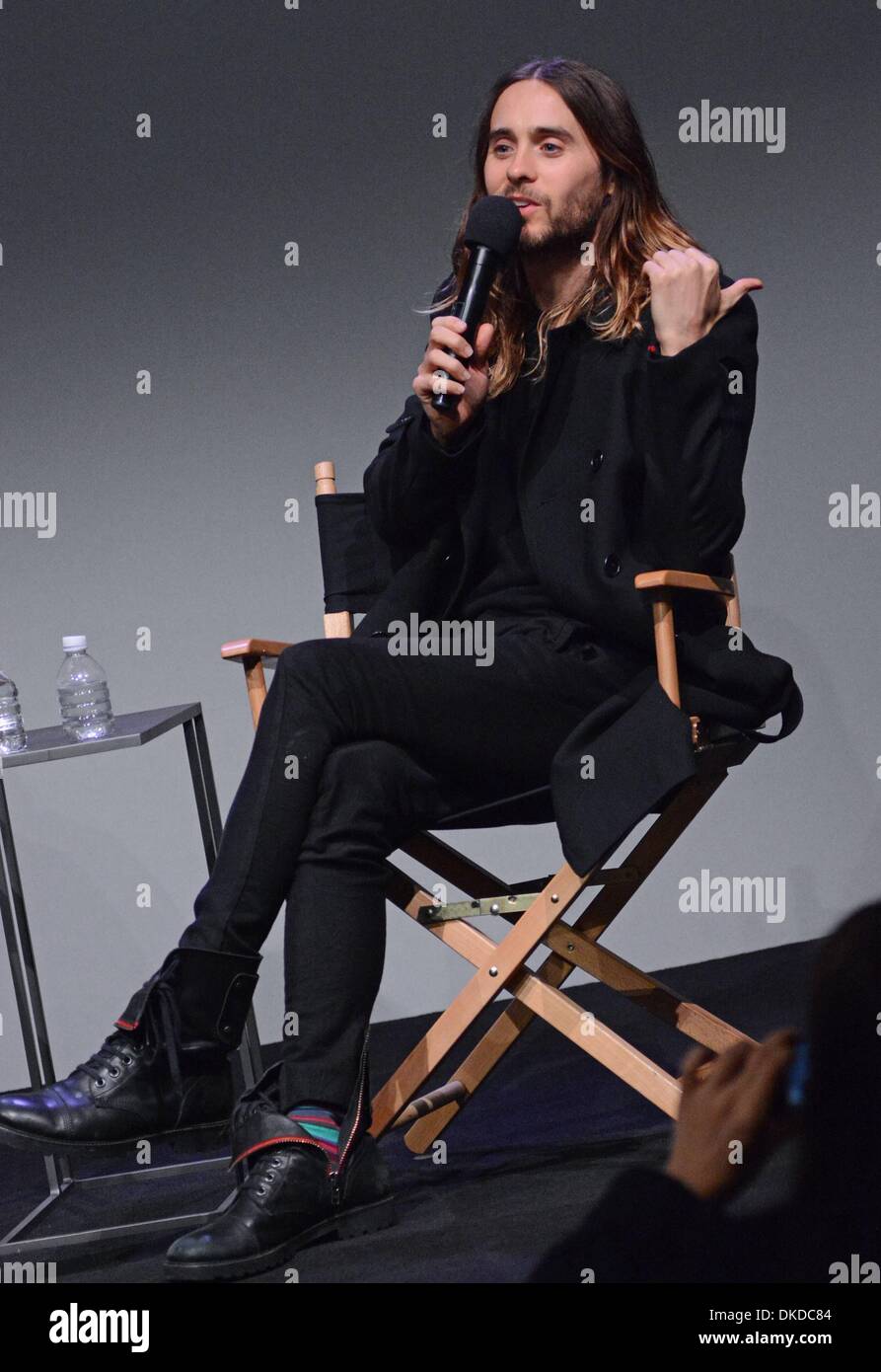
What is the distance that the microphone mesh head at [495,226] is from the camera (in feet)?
6.19

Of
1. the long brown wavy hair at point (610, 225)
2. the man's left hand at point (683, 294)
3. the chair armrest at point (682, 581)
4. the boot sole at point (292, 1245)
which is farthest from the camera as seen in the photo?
the long brown wavy hair at point (610, 225)

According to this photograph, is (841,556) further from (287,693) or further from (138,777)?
(287,693)

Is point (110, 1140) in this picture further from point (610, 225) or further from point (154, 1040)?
point (610, 225)

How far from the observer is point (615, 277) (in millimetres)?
2092

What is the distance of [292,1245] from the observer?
1562 millimetres

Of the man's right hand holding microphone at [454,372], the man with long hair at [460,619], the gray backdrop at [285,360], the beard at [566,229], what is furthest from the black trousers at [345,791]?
the gray backdrop at [285,360]

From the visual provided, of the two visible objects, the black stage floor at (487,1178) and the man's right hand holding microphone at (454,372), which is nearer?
the black stage floor at (487,1178)

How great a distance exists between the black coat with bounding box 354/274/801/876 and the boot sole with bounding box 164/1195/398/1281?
18.9 inches

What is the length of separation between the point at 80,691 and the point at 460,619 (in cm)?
61

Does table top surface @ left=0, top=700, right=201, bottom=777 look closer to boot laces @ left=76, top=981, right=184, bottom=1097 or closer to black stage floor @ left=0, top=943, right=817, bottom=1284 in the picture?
boot laces @ left=76, top=981, right=184, bottom=1097

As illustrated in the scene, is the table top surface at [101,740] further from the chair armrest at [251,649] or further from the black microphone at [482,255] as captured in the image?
the black microphone at [482,255]

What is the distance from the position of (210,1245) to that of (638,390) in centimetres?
123

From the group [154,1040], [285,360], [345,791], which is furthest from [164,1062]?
[285,360]
